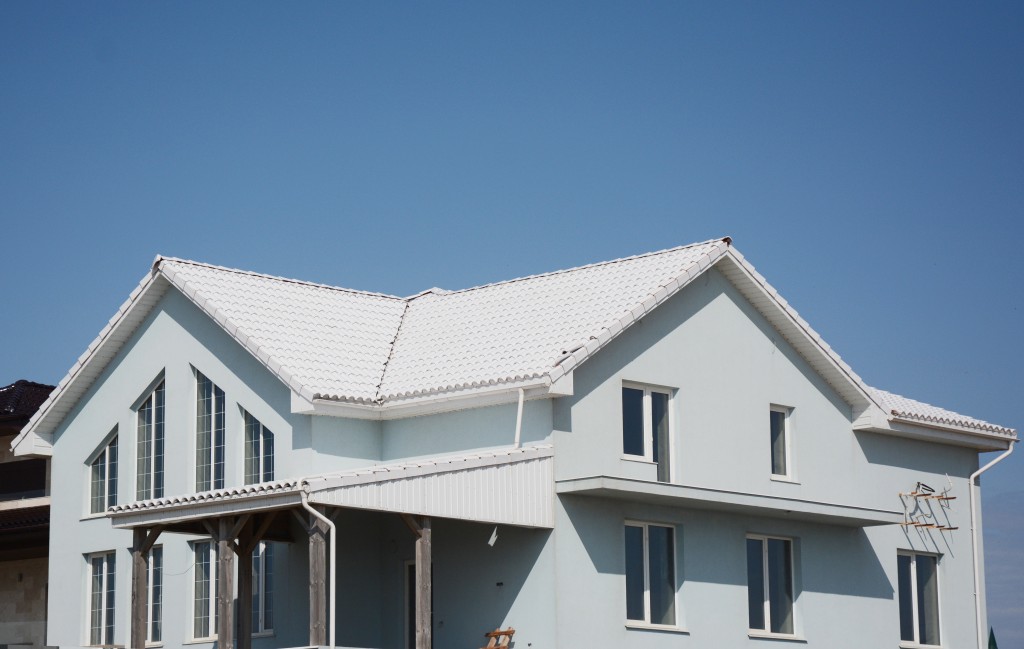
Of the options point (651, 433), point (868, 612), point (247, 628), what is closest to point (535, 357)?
point (651, 433)

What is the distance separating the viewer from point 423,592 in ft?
77.2

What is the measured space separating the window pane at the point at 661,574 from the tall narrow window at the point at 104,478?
33.2 ft

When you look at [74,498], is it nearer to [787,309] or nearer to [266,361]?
[266,361]

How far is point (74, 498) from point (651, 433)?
11147 millimetres

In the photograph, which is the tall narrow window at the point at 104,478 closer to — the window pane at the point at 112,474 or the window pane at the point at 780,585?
the window pane at the point at 112,474

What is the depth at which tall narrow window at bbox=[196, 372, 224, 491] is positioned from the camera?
28.7 metres

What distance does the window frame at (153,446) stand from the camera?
2972cm

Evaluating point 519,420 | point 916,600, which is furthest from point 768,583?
point 519,420

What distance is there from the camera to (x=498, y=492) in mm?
24594

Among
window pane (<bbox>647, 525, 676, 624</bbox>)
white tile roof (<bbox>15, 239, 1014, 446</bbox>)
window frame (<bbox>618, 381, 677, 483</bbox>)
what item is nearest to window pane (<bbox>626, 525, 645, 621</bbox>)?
window pane (<bbox>647, 525, 676, 624</bbox>)

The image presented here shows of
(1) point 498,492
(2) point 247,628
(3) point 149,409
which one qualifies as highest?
(3) point 149,409

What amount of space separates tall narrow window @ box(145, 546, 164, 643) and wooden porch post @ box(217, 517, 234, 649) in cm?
546

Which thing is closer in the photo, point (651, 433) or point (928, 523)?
point (651, 433)

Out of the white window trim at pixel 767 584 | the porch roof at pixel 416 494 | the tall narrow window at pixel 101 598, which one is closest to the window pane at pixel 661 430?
the white window trim at pixel 767 584
